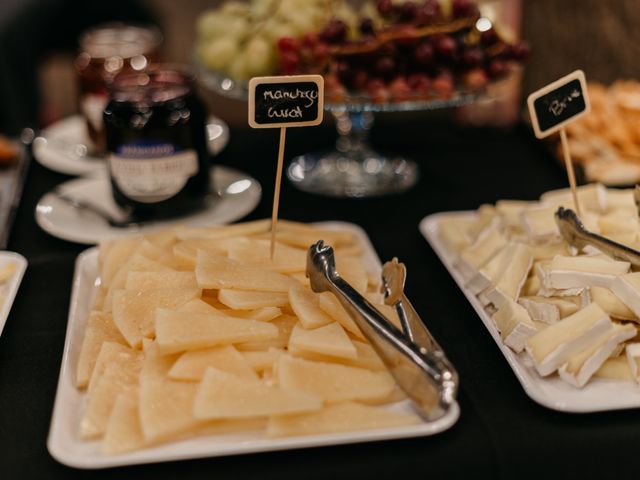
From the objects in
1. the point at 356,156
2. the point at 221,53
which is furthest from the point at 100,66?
the point at 356,156

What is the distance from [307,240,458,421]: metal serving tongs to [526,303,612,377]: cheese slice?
11 cm

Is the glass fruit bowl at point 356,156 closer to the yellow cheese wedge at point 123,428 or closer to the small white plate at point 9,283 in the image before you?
the small white plate at point 9,283

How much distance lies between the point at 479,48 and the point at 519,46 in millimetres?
77

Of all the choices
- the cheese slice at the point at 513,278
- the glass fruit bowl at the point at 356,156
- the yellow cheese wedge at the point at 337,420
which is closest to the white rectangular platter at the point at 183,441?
the yellow cheese wedge at the point at 337,420

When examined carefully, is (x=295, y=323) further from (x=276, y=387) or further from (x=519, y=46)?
(x=519, y=46)

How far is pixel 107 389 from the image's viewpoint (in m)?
0.80

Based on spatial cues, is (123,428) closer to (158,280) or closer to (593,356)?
(158,280)

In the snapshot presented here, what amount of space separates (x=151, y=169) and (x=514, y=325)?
638mm

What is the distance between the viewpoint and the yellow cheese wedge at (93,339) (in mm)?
842

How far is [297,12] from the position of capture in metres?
1.44

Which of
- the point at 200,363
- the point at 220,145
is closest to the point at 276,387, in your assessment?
the point at 200,363

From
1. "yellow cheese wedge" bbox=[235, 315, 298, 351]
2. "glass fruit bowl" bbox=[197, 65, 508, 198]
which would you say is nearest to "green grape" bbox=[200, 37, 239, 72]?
"glass fruit bowl" bbox=[197, 65, 508, 198]

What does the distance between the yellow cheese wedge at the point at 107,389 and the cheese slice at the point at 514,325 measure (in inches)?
16.1

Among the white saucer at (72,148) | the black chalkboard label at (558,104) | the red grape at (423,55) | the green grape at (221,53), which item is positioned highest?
the black chalkboard label at (558,104)
